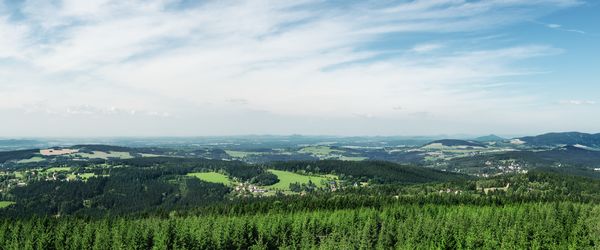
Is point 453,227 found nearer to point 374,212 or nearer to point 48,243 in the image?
point 374,212

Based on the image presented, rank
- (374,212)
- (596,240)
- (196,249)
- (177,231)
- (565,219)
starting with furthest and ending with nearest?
(374,212) → (565,219) → (177,231) → (196,249) → (596,240)

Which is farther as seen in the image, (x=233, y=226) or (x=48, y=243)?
(x=233, y=226)

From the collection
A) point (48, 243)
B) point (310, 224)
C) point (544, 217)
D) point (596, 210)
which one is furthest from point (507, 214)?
point (48, 243)

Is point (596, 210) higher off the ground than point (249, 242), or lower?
higher

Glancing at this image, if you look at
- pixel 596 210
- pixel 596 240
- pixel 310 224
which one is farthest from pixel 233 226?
pixel 596 210

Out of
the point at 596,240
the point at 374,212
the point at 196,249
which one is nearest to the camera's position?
the point at 596,240

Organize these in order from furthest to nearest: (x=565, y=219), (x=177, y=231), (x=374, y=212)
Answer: (x=374, y=212) < (x=565, y=219) < (x=177, y=231)

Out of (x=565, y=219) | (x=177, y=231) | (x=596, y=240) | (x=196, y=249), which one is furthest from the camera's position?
(x=565, y=219)

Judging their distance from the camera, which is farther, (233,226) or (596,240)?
(233,226)

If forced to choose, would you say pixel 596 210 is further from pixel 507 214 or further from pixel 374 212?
pixel 374 212
